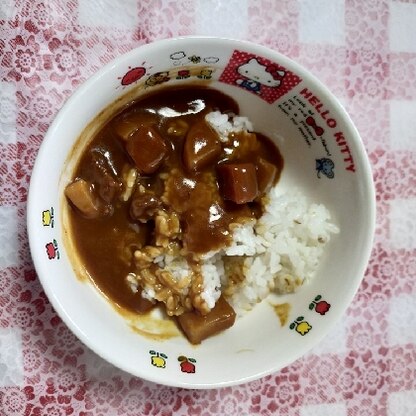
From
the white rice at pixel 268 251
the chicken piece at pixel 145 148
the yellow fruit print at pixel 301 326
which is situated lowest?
the yellow fruit print at pixel 301 326

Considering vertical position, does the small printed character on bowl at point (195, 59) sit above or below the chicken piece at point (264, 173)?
above

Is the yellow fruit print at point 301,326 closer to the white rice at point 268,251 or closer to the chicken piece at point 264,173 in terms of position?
the white rice at point 268,251

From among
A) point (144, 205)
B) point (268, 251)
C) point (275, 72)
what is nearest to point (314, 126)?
point (275, 72)

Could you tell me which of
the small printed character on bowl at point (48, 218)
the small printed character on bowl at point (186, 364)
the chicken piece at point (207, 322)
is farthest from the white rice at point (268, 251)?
the small printed character on bowl at point (48, 218)

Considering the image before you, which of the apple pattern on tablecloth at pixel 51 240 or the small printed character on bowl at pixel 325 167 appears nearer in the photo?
the apple pattern on tablecloth at pixel 51 240

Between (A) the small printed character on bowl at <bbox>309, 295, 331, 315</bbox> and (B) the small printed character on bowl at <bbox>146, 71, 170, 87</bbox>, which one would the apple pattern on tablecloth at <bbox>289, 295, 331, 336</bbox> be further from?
(B) the small printed character on bowl at <bbox>146, 71, 170, 87</bbox>

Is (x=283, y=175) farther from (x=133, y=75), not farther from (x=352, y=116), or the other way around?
(x=133, y=75)
